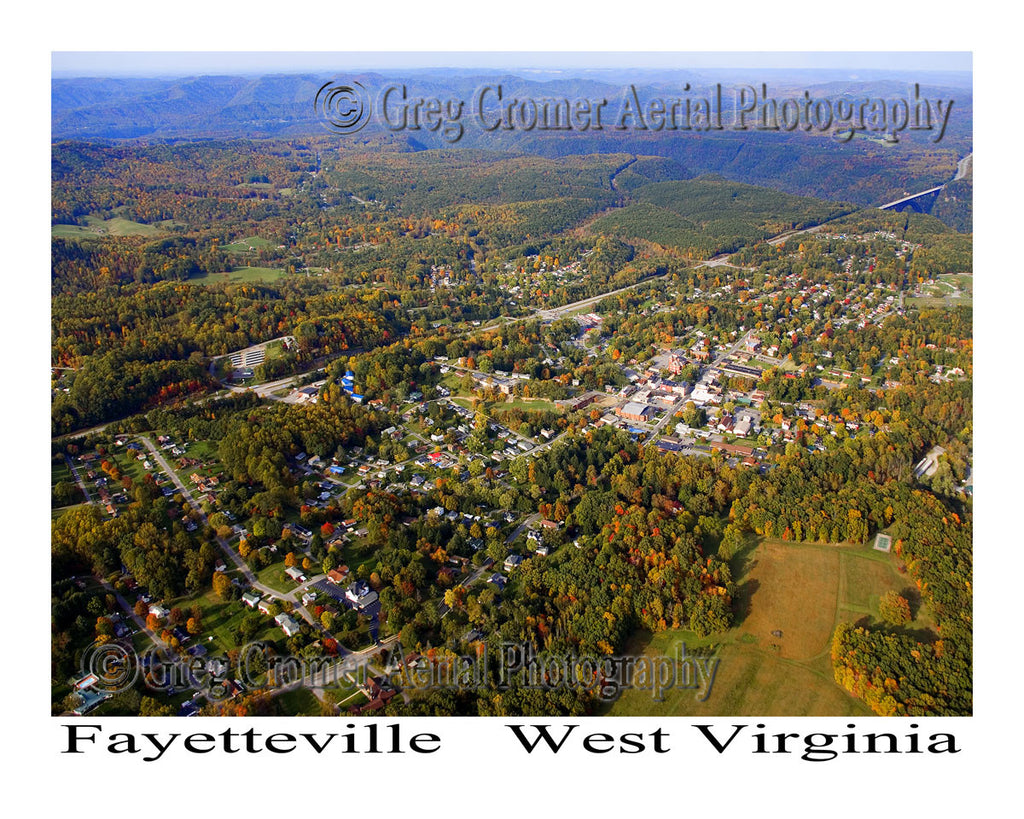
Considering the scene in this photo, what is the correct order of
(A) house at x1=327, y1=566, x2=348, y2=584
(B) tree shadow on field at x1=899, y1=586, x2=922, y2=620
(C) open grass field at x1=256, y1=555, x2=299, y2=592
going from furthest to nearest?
(A) house at x1=327, y1=566, x2=348, y2=584, (C) open grass field at x1=256, y1=555, x2=299, y2=592, (B) tree shadow on field at x1=899, y1=586, x2=922, y2=620

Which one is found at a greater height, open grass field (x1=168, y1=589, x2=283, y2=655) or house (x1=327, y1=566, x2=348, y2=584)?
house (x1=327, y1=566, x2=348, y2=584)

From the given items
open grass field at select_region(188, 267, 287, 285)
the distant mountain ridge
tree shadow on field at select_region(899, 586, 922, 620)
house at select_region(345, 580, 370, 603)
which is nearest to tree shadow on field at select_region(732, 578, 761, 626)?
tree shadow on field at select_region(899, 586, 922, 620)

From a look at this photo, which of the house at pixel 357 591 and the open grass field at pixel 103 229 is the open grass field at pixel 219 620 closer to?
the house at pixel 357 591

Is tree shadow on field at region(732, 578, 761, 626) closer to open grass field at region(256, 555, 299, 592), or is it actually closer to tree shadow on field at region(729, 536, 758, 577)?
tree shadow on field at region(729, 536, 758, 577)

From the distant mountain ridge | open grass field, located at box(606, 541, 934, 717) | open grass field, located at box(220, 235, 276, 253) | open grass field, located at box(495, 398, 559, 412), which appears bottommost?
open grass field, located at box(606, 541, 934, 717)

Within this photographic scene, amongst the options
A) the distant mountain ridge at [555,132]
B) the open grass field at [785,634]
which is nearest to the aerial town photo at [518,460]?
the open grass field at [785,634]

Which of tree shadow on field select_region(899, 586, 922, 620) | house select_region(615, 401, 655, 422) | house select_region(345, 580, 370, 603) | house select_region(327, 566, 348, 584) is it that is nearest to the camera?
tree shadow on field select_region(899, 586, 922, 620)

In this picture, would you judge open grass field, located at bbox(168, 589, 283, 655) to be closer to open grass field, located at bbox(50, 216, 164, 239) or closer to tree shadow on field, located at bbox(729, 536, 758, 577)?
tree shadow on field, located at bbox(729, 536, 758, 577)

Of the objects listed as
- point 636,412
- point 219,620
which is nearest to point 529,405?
point 636,412

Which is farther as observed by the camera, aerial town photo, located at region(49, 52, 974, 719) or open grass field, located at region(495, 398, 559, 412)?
open grass field, located at region(495, 398, 559, 412)
